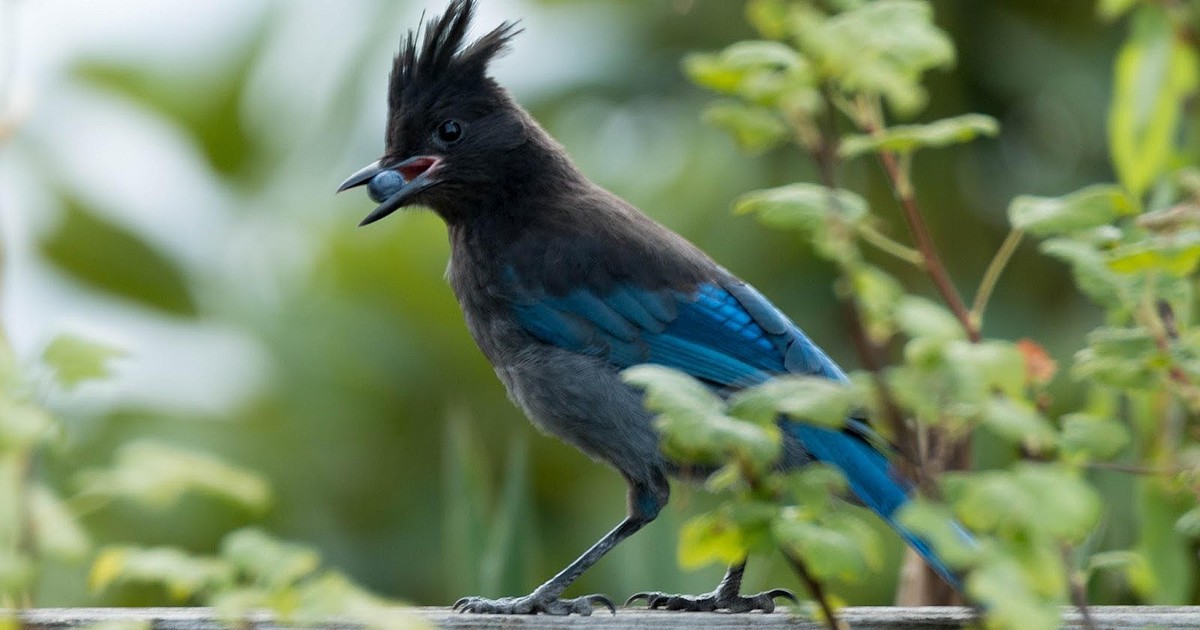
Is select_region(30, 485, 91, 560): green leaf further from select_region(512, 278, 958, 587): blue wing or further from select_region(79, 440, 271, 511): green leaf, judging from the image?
select_region(512, 278, 958, 587): blue wing

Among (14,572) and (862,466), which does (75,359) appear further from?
(862,466)

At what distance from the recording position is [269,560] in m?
1.40

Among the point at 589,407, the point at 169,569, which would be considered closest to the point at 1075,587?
the point at 169,569

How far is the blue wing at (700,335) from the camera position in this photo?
8.39 feet

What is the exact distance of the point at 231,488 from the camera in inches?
55.3

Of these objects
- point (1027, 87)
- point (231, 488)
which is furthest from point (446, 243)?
point (231, 488)

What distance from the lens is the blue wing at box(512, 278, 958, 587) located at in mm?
2557

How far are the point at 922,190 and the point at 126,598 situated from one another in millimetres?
2428

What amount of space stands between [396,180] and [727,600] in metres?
1.01

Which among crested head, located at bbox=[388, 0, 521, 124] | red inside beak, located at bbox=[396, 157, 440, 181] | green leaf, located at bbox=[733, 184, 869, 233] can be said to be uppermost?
crested head, located at bbox=[388, 0, 521, 124]

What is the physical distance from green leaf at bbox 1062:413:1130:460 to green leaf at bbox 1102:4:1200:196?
2.74 ft

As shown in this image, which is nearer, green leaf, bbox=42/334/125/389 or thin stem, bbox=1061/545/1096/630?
green leaf, bbox=42/334/125/389

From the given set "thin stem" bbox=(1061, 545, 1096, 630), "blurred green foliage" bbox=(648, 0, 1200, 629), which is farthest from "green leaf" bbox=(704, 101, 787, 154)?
"thin stem" bbox=(1061, 545, 1096, 630)

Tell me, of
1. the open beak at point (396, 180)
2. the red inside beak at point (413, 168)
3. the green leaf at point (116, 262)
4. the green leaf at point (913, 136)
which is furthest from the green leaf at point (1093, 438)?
the green leaf at point (116, 262)
